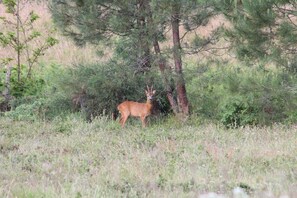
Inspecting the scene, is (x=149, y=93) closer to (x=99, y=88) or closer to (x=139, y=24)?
(x=99, y=88)

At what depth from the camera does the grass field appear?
6906 mm

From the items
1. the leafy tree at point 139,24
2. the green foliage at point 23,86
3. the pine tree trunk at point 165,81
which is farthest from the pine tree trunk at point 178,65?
the green foliage at point 23,86

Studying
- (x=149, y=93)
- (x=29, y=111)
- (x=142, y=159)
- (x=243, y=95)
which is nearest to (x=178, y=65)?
(x=149, y=93)

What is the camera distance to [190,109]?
45.4 feet

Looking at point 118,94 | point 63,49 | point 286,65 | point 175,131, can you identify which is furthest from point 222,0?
point 63,49

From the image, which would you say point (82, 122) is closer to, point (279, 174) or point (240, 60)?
point (240, 60)

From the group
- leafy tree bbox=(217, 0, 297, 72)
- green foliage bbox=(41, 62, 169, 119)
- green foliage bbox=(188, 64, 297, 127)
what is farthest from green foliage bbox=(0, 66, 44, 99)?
leafy tree bbox=(217, 0, 297, 72)

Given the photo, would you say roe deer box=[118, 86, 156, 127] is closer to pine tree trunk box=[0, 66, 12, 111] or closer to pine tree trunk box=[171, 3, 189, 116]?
pine tree trunk box=[171, 3, 189, 116]

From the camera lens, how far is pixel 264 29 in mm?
11008

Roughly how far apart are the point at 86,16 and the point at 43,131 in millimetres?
2501

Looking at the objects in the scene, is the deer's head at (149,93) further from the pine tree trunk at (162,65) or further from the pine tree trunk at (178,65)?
the pine tree trunk at (178,65)

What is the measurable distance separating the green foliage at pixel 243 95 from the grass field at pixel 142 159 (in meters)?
0.56

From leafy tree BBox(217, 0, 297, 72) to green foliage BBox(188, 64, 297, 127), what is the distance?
407 mm

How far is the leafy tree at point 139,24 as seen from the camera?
1281cm
